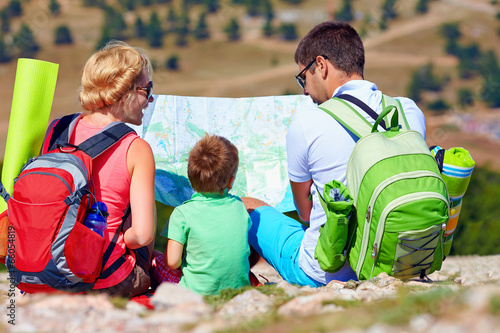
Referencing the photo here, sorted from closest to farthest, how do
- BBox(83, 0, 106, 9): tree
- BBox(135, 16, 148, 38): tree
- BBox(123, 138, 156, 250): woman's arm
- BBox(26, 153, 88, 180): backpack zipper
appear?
BBox(26, 153, 88, 180): backpack zipper, BBox(123, 138, 156, 250): woman's arm, BBox(135, 16, 148, 38): tree, BBox(83, 0, 106, 9): tree

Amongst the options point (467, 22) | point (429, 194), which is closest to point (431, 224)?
point (429, 194)

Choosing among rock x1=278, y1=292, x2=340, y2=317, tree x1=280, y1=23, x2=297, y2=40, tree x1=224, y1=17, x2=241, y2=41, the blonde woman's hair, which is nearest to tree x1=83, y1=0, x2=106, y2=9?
tree x1=224, y1=17, x2=241, y2=41

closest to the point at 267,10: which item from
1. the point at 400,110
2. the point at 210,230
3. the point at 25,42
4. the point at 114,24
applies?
the point at 114,24

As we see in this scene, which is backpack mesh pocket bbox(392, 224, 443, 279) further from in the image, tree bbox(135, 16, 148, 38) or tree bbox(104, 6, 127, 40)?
tree bbox(135, 16, 148, 38)

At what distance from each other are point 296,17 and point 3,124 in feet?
112

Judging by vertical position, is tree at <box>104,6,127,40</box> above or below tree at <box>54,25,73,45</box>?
above

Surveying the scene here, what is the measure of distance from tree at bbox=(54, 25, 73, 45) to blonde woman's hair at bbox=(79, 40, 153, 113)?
5548cm

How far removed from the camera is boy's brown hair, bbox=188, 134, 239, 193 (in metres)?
3.01

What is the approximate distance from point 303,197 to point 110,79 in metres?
1.31

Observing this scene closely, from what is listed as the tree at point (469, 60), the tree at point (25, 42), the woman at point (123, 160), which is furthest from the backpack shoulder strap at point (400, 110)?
the tree at point (25, 42)

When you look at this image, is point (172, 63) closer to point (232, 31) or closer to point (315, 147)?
point (232, 31)

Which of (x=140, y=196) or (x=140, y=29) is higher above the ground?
(x=140, y=29)

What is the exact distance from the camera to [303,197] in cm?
321

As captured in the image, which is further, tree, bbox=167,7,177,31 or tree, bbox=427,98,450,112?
tree, bbox=167,7,177,31
